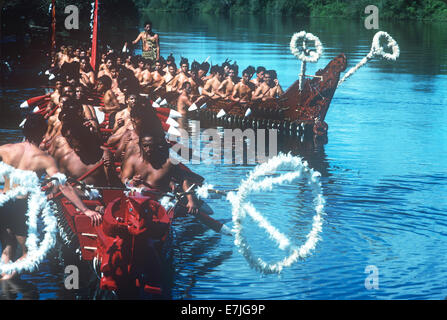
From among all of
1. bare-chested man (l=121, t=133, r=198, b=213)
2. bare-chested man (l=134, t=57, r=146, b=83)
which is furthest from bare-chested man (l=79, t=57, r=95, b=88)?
bare-chested man (l=121, t=133, r=198, b=213)

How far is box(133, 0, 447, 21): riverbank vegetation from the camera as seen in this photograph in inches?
3706

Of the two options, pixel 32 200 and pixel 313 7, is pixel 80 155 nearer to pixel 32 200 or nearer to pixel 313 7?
pixel 32 200

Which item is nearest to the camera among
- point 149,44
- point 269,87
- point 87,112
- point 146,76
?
point 87,112

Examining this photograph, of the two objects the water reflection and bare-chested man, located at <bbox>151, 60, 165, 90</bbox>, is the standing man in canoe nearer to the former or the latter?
bare-chested man, located at <bbox>151, 60, 165, 90</bbox>

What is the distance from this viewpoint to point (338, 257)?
42.3 feet

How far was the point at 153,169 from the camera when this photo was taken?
12016 millimetres

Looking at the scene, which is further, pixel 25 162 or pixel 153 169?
pixel 153 169

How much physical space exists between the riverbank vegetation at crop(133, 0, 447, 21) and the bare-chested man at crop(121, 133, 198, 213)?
273 ft

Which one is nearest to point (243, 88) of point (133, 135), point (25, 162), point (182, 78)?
point (182, 78)

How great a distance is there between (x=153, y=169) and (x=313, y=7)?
101 meters

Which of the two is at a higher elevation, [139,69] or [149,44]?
[149,44]

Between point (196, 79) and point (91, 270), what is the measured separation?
62.3 ft
